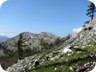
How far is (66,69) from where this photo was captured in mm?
17750

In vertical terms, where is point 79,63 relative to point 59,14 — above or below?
below

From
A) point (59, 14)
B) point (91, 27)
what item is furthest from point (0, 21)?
point (91, 27)

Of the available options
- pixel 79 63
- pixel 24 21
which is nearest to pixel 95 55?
pixel 79 63

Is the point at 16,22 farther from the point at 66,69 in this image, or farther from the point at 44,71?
the point at 44,71

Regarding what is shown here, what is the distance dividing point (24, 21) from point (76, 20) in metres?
2.65

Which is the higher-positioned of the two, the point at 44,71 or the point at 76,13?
the point at 76,13

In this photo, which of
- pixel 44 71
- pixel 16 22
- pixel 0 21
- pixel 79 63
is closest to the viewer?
pixel 0 21

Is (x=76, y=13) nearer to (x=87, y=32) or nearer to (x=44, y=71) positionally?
(x=44, y=71)

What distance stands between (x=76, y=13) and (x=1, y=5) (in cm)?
362

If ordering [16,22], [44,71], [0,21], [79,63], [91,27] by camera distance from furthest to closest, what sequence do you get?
[91,27] < [44,71] < [79,63] < [16,22] < [0,21]

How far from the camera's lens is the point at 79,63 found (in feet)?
54.7

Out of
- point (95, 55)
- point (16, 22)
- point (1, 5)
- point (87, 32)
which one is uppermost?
point (1, 5)

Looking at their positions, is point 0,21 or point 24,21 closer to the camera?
point 0,21

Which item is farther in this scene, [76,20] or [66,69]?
[66,69]
